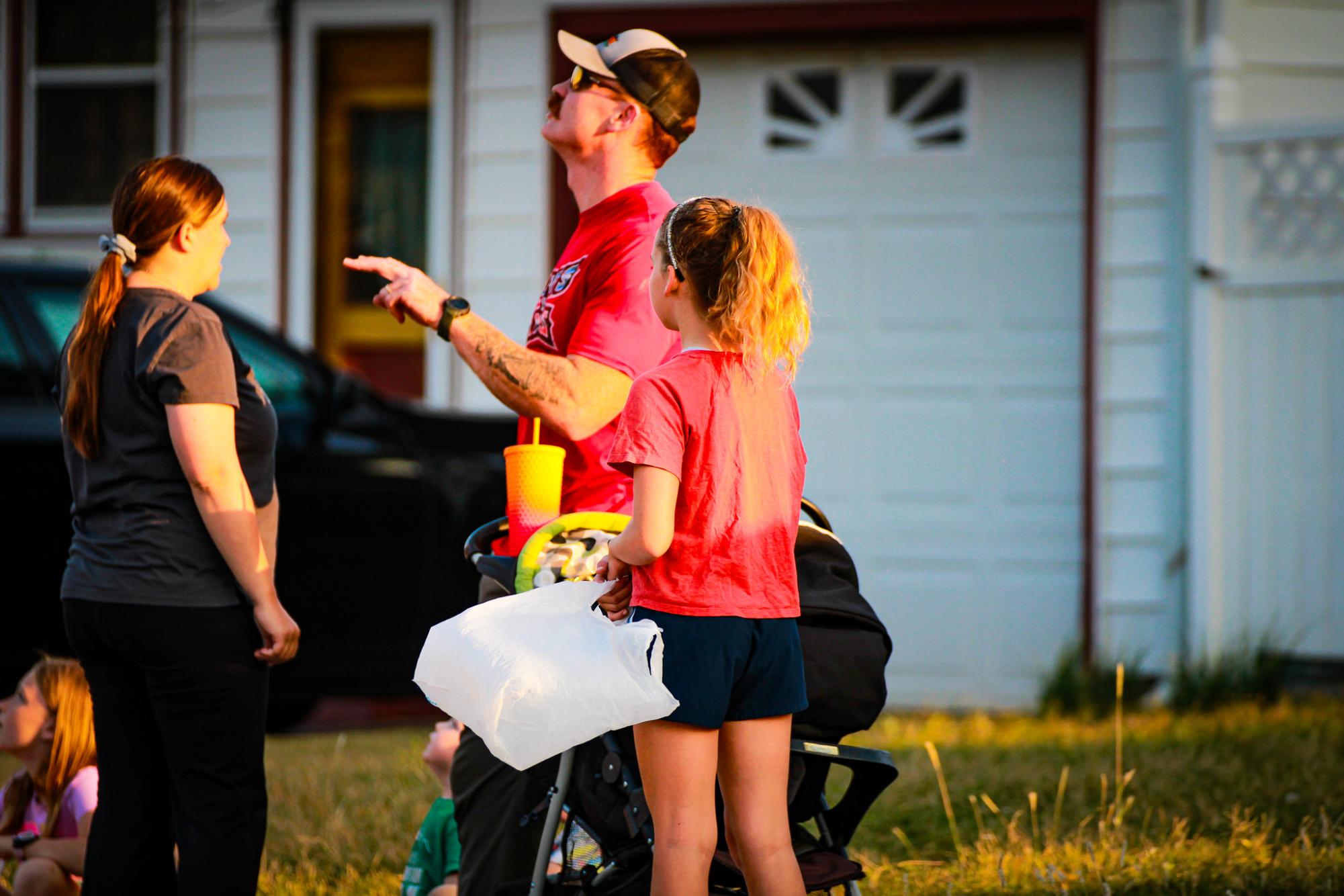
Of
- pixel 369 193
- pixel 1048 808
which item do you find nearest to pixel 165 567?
pixel 1048 808

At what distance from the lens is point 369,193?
7617 mm

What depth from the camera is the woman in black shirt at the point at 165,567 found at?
110 inches

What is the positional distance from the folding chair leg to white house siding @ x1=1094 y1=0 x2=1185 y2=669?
177 inches

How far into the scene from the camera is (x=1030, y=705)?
6.69 metres

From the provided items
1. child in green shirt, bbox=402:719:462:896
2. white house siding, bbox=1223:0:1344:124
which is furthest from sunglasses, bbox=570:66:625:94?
white house siding, bbox=1223:0:1344:124

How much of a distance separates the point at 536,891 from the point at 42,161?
6487 millimetres

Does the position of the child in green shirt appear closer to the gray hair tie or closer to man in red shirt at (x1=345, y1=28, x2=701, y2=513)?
man in red shirt at (x1=345, y1=28, x2=701, y2=513)

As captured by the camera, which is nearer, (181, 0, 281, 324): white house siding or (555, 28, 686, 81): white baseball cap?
(555, 28, 686, 81): white baseball cap

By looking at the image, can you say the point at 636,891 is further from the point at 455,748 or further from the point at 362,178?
the point at 362,178

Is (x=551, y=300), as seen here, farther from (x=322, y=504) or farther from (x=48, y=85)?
(x=48, y=85)

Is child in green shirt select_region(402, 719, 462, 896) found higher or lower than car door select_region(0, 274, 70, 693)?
lower

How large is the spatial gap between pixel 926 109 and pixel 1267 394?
2095 millimetres

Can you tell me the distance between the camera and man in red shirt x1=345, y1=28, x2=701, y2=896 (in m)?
2.73

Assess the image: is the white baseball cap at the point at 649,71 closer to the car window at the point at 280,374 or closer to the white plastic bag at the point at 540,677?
the white plastic bag at the point at 540,677
